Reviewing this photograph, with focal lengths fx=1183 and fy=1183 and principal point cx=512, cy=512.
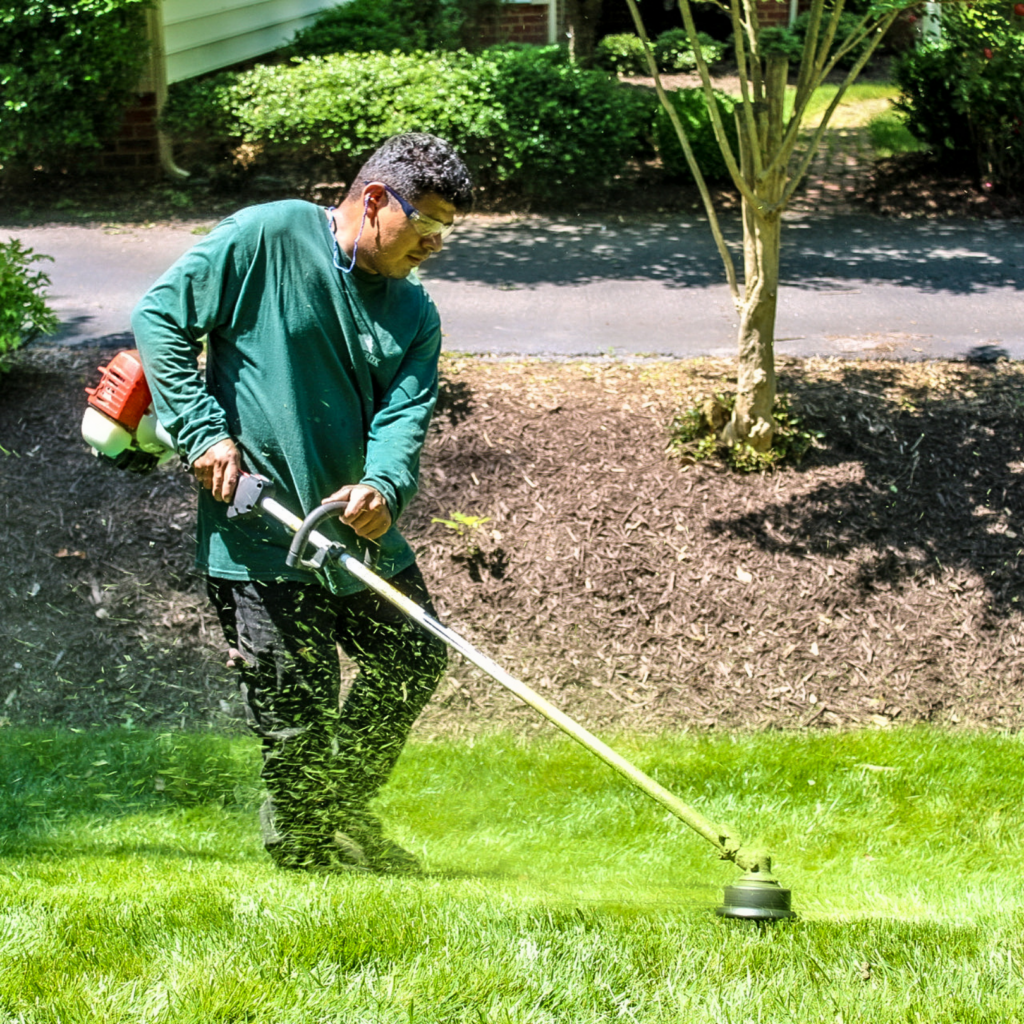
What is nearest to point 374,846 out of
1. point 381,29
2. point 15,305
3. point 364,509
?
point 364,509

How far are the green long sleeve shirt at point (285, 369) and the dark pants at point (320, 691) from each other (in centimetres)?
11

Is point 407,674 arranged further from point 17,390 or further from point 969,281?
point 969,281

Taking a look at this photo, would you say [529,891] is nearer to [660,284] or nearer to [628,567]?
[628,567]

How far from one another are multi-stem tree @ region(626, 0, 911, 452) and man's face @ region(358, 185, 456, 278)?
2.29m

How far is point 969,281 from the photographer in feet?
27.4

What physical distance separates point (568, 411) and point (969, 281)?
3.88 m

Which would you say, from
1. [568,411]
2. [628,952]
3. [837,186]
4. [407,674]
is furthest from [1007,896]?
[837,186]

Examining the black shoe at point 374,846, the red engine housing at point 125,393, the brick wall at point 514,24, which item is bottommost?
the black shoe at point 374,846

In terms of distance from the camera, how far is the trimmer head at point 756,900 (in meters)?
2.87

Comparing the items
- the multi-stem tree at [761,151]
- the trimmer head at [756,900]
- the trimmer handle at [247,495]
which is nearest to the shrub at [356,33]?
the multi-stem tree at [761,151]

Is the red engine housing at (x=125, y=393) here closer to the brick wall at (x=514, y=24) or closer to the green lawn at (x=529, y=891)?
the green lawn at (x=529, y=891)

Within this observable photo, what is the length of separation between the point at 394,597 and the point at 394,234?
935mm

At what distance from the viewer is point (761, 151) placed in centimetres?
535

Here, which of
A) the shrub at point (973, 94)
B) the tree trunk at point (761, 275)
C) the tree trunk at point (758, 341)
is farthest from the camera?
the shrub at point (973, 94)
